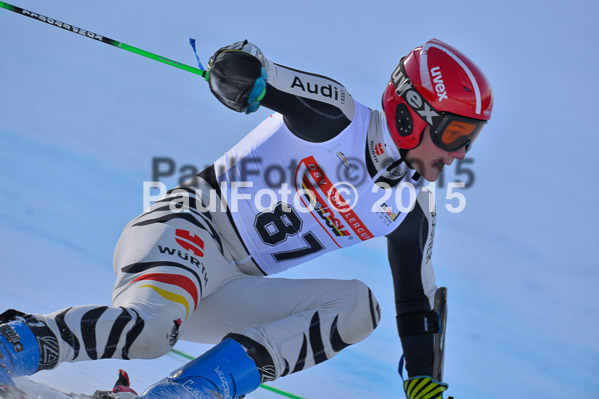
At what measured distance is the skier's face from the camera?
13.2 ft

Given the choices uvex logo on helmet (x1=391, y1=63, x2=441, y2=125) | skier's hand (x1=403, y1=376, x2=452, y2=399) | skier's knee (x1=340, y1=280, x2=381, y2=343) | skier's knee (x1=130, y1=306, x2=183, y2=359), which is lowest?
skier's knee (x1=130, y1=306, x2=183, y2=359)

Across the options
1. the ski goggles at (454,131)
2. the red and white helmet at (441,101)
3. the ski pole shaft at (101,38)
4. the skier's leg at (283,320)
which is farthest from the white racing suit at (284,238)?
the ski pole shaft at (101,38)

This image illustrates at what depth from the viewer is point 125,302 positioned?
3219mm

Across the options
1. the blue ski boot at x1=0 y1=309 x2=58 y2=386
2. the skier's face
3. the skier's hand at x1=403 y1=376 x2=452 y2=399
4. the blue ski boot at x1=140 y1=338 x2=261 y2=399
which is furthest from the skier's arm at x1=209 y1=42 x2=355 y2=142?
the skier's hand at x1=403 y1=376 x2=452 y2=399

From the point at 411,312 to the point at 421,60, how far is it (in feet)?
5.06

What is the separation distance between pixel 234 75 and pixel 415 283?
1.81 m

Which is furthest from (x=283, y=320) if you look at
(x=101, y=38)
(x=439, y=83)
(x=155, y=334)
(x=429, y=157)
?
(x=101, y=38)

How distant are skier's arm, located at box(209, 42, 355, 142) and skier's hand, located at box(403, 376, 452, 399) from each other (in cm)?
159

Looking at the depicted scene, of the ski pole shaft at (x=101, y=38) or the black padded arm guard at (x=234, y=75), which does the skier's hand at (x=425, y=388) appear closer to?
the black padded arm guard at (x=234, y=75)

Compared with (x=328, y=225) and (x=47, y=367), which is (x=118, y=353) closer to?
(x=47, y=367)

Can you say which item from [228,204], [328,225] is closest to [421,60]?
[328,225]

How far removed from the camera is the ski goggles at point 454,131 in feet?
12.9

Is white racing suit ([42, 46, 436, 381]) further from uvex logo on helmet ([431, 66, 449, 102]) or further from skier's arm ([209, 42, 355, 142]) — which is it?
uvex logo on helmet ([431, 66, 449, 102])

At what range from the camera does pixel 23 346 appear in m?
2.75
